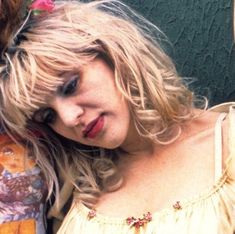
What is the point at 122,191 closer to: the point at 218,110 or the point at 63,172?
the point at 63,172

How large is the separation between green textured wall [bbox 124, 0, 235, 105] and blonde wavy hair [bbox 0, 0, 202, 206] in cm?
43

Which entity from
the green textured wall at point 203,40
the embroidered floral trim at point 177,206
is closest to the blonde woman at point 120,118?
the embroidered floral trim at point 177,206

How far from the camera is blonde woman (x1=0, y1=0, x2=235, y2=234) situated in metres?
2.00

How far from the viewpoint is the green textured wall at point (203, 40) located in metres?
2.64

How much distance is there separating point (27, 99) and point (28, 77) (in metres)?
0.06

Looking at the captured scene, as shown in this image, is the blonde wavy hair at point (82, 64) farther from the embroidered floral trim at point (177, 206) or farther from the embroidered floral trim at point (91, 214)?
the embroidered floral trim at point (177, 206)

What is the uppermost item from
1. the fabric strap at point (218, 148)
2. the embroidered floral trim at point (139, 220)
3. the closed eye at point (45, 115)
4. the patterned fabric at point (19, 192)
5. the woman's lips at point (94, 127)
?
the fabric strap at point (218, 148)

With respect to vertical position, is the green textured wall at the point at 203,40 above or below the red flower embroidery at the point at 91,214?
above

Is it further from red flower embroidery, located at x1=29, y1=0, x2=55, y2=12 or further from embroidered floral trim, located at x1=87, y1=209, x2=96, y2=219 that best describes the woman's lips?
red flower embroidery, located at x1=29, y1=0, x2=55, y2=12

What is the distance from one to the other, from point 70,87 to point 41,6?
275 mm

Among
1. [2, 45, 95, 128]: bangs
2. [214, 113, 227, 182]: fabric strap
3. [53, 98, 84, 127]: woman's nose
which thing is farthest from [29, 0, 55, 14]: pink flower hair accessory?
[214, 113, 227, 182]: fabric strap

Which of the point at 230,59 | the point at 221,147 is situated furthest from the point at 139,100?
the point at 230,59

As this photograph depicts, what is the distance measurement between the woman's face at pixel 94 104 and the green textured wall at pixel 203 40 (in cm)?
65

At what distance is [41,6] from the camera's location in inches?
85.2
